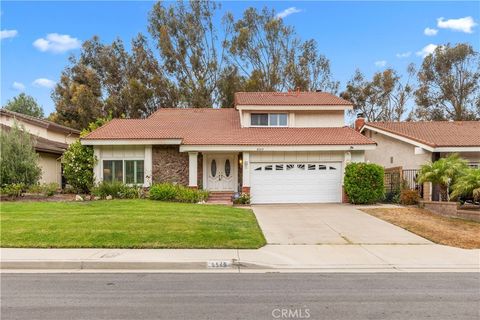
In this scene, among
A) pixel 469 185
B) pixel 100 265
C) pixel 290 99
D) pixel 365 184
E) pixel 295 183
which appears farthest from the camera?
pixel 290 99

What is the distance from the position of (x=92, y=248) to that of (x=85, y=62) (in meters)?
34.8

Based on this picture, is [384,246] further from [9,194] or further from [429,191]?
[9,194]

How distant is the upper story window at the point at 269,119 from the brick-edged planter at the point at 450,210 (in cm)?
890

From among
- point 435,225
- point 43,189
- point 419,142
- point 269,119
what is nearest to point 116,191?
point 43,189

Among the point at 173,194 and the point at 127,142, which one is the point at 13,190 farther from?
the point at 173,194

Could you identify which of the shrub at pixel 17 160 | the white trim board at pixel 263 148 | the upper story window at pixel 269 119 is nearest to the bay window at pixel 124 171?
the white trim board at pixel 263 148

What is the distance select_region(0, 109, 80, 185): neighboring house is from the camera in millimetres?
21859

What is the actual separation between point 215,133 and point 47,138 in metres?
13.5

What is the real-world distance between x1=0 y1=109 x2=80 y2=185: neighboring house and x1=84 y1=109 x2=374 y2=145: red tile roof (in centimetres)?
456

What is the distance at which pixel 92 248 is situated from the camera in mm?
8758
